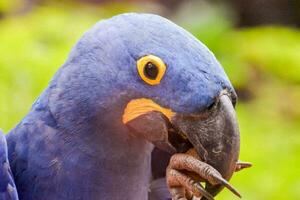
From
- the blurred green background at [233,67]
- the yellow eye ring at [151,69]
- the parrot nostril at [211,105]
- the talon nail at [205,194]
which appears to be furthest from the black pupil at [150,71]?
the blurred green background at [233,67]

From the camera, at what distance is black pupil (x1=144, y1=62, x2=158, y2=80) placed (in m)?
1.56

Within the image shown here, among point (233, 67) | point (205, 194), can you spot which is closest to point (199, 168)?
point (205, 194)

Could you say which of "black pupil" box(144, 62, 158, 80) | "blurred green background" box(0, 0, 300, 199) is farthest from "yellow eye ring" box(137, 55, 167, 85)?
"blurred green background" box(0, 0, 300, 199)

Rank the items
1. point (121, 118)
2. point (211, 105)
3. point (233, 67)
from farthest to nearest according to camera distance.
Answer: point (233, 67), point (121, 118), point (211, 105)

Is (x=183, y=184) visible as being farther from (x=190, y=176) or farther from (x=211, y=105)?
(x=211, y=105)

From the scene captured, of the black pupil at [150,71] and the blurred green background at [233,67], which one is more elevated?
the black pupil at [150,71]

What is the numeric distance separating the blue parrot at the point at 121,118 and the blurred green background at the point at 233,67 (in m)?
0.89

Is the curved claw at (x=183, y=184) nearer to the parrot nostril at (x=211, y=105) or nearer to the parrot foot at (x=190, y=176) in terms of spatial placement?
the parrot foot at (x=190, y=176)

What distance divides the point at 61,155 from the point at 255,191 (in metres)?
1.08

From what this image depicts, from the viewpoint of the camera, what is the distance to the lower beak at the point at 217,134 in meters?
1.53

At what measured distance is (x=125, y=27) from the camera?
1.64 meters

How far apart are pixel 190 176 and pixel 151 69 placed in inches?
8.6

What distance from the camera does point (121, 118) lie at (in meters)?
1.66

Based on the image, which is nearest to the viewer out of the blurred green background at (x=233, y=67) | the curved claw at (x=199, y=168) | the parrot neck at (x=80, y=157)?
the curved claw at (x=199, y=168)
